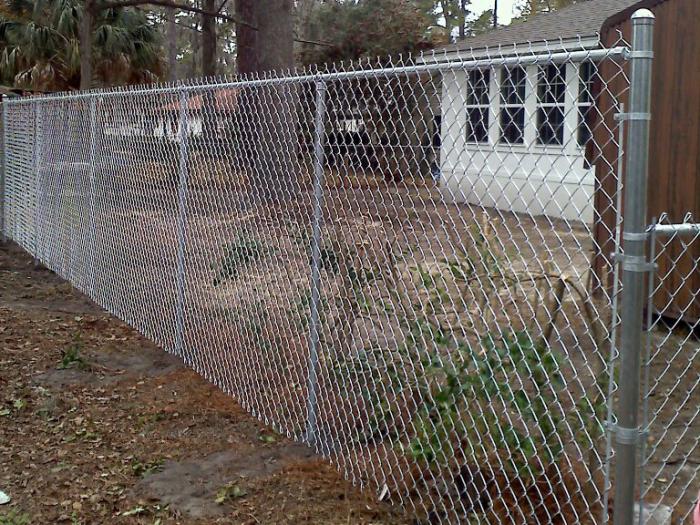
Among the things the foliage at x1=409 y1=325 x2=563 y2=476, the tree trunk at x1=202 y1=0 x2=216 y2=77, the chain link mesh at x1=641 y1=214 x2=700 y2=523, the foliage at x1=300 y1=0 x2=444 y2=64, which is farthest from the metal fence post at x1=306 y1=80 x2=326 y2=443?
the tree trunk at x1=202 y1=0 x2=216 y2=77

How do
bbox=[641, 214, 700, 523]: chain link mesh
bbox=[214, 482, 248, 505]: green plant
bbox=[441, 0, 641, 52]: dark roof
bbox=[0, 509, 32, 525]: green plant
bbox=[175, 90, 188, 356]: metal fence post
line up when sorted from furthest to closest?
bbox=[441, 0, 641, 52]: dark roof < bbox=[175, 90, 188, 356]: metal fence post < bbox=[214, 482, 248, 505]: green plant < bbox=[0, 509, 32, 525]: green plant < bbox=[641, 214, 700, 523]: chain link mesh

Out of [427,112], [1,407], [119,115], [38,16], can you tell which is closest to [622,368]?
[427,112]

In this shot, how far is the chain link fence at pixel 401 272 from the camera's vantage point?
3100mm

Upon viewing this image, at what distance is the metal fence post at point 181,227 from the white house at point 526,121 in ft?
6.05

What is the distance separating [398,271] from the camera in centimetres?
390

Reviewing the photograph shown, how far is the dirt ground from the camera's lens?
3.74 m

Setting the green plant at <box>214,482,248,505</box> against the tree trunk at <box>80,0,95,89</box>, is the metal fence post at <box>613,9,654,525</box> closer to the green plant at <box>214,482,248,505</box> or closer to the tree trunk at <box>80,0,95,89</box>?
the green plant at <box>214,482,248,505</box>

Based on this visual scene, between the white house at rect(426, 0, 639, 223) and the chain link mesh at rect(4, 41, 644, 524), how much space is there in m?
0.03

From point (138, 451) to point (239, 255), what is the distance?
1.44 meters

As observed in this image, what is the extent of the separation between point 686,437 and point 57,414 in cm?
376

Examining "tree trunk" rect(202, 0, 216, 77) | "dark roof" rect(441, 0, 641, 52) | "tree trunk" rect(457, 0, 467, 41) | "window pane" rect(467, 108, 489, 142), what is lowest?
"window pane" rect(467, 108, 489, 142)

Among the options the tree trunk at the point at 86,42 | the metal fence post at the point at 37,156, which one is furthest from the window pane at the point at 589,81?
the tree trunk at the point at 86,42

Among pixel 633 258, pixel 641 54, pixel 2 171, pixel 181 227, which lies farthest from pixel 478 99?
pixel 2 171

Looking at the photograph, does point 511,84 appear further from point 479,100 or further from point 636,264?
point 636,264
